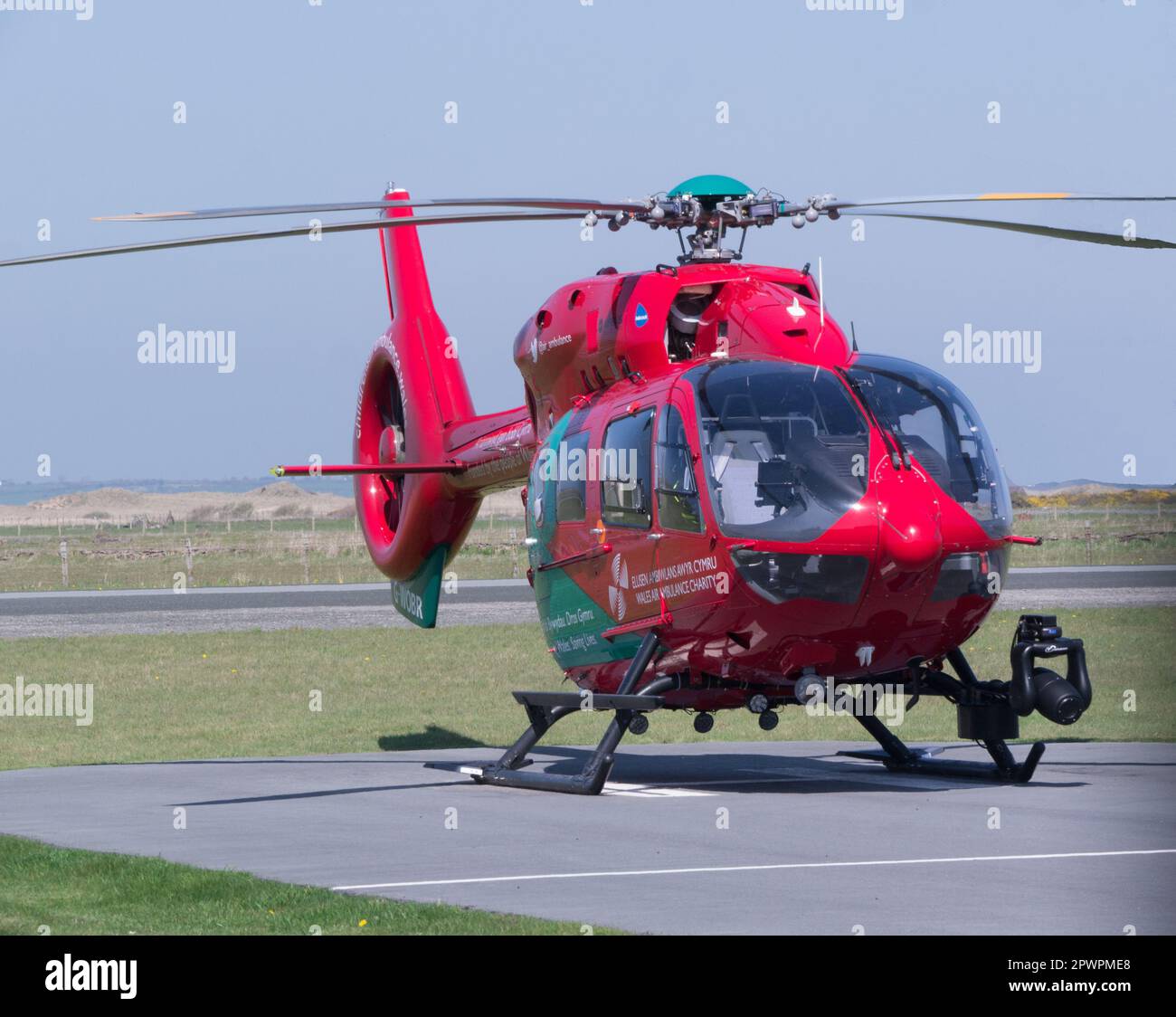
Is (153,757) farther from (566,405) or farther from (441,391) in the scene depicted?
(566,405)

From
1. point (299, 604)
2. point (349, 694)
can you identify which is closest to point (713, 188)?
point (349, 694)

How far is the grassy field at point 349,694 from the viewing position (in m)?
20.1

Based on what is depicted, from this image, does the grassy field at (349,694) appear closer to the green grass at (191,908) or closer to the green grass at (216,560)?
the green grass at (191,908)

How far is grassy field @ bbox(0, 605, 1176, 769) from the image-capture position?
20094 mm

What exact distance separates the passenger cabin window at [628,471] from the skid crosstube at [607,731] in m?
1.01

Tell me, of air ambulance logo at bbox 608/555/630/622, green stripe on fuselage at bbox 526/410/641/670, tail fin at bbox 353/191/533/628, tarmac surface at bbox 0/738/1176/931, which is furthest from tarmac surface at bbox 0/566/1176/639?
air ambulance logo at bbox 608/555/630/622

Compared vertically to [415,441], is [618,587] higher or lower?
lower

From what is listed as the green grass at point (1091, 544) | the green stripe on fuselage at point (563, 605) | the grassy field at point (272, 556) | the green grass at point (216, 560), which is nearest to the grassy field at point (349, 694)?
the green stripe on fuselage at point (563, 605)

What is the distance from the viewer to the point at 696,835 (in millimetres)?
11461

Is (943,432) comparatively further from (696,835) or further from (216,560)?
(216,560)

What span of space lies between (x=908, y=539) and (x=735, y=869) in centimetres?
319

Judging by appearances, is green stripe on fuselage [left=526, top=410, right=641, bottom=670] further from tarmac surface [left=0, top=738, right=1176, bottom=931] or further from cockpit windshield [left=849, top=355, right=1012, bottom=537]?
cockpit windshield [left=849, top=355, right=1012, bottom=537]

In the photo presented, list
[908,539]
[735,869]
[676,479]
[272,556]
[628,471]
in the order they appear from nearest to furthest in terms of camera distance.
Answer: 1. [735,869]
2. [908,539]
3. [676,479]
4. [628,471]
5. [272,556]
